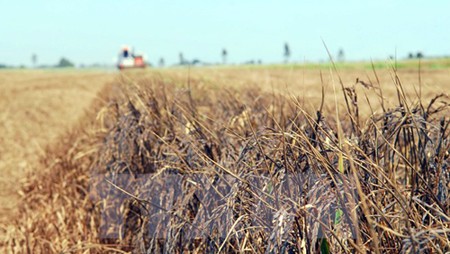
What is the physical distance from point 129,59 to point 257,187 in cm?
4458

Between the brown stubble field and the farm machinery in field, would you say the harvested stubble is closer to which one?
the brown stubble field

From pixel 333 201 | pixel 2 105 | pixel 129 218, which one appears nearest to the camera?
pixel 333 201

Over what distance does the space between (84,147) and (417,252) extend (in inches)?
216

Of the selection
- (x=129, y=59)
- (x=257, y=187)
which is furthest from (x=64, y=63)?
(x=257, y=187)

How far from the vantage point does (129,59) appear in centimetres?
4584

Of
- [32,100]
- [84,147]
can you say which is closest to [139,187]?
[84,147]

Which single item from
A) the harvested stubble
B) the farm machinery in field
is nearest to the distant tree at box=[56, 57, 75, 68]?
the farm machinery in field

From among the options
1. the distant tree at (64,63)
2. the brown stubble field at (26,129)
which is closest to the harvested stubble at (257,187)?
the brown stubble field at (26,129)

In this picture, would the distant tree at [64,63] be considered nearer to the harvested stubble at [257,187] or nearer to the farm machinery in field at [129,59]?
the farm machinery in field at [129,59]

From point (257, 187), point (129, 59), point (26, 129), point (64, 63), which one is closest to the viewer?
point (257, 187)

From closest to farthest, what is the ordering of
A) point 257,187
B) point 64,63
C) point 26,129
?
point 257,187, point 26,129, point 64,63

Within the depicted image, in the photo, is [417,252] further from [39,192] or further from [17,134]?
[17,134]

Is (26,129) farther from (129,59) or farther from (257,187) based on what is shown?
(129,59)

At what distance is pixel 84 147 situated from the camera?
22.0 ft
